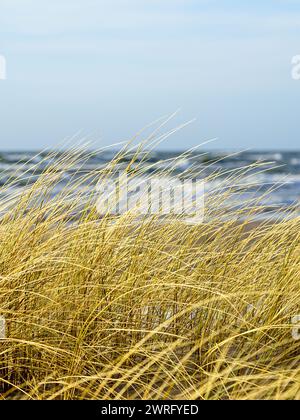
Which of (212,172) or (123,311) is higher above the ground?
(212,172)

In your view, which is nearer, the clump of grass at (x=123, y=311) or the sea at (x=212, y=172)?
the clump of grass at (x=123, y=311)

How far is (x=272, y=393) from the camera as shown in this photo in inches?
118

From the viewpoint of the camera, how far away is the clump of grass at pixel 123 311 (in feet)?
10.3

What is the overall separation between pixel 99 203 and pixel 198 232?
26.5 inches

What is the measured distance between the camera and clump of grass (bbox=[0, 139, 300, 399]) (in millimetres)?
3145

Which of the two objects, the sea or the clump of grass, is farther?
the sea

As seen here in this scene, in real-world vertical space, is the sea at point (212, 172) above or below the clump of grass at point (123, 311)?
above

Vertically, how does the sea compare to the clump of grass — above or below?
above

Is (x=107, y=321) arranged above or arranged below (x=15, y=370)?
above

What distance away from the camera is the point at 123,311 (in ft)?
11.7

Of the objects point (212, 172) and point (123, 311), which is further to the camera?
point (212, 172)
